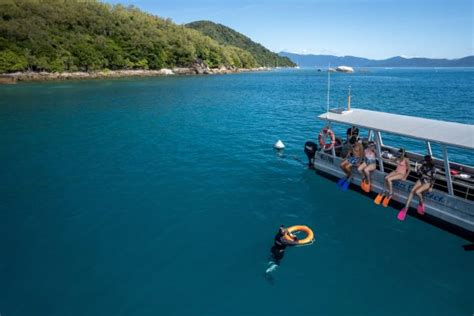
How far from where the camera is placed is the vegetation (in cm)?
9094

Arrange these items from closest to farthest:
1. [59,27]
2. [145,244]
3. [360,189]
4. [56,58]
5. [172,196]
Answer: [145,244], [360,189], [172,196], [56,58], [59,27]

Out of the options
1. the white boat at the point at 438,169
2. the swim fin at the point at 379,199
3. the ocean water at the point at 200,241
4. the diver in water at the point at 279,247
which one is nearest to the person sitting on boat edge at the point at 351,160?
the white boat at the point at 438,169

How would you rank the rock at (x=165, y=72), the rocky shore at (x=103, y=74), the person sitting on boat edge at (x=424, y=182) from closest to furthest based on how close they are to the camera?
the person sitting on boat edge at (x=424, y=182)
the rocky shore at (x=103, y=74)
the rock at (x=165, y=72)

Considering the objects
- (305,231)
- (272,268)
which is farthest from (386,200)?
(272,268)

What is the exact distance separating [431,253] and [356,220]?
10.3 feet

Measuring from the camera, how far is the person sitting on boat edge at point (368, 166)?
572 inches

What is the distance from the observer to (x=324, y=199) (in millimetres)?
15727

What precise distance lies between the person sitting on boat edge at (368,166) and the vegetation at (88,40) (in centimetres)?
10116

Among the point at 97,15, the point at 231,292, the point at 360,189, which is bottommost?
the point at 231,292

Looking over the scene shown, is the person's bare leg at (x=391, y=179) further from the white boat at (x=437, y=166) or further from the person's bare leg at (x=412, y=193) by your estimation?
the person's bare leg at (x=412, y=193)

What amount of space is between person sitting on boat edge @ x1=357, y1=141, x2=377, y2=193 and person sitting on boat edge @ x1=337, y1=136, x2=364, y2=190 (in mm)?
439

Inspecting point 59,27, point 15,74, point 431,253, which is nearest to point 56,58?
point 15,74

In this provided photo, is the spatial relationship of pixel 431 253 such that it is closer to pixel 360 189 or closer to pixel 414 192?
pixel 414 192

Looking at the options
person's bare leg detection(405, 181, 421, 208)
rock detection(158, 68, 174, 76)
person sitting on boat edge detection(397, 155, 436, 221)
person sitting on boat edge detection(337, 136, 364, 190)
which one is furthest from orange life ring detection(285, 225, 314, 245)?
rock detection(158, 68, 174, 76)
